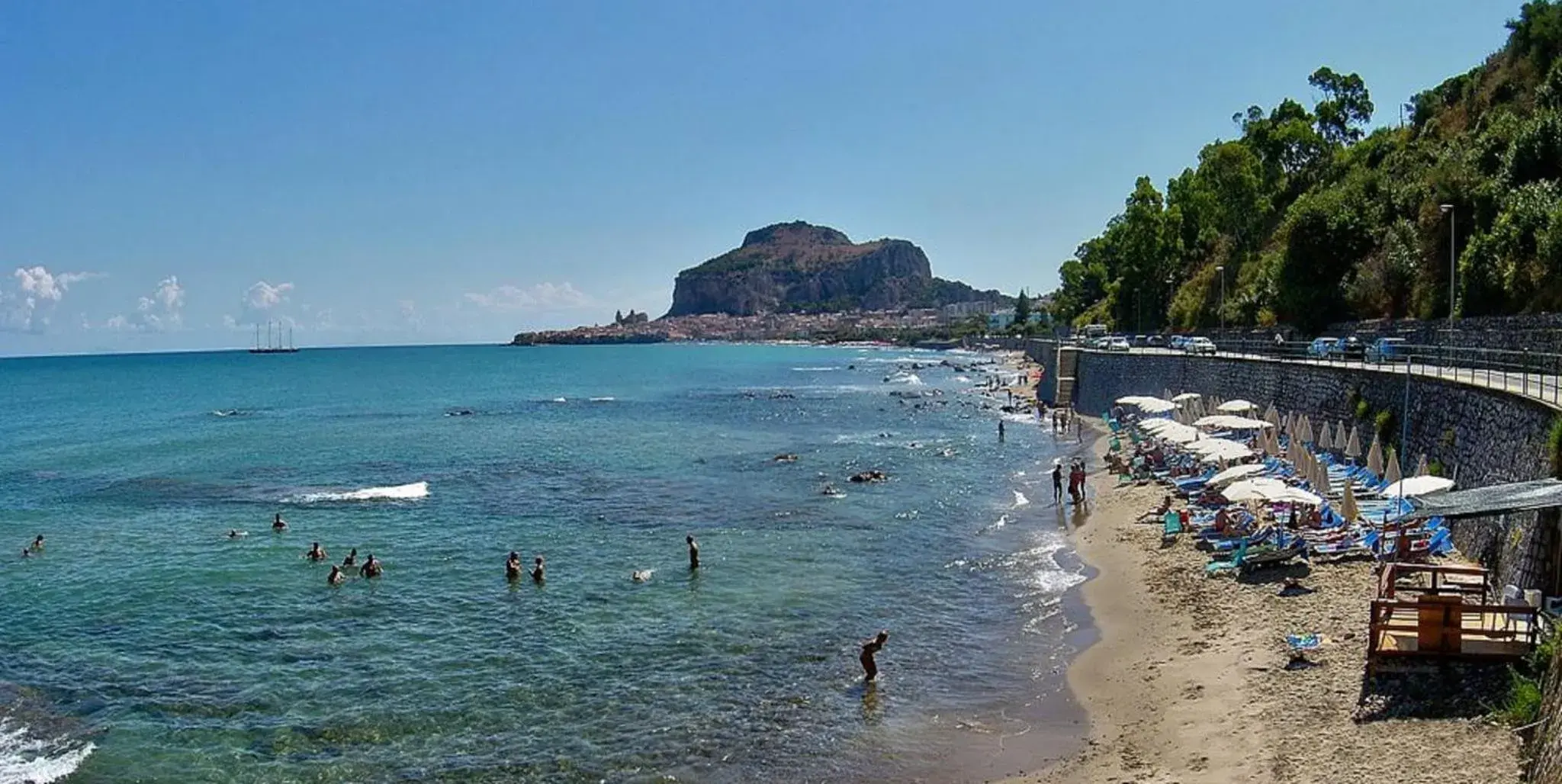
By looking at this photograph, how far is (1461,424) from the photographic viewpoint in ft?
69.4

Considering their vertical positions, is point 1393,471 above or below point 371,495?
above

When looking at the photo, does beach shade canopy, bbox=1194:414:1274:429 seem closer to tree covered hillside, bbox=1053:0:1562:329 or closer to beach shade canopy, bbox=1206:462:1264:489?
beach shade canopy, bbox=1206:462:1264:489

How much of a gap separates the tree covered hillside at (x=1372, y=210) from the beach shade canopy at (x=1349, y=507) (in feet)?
48.7

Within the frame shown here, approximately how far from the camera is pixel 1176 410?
40.5 meters

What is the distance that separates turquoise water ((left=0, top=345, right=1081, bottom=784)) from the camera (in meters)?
15.8

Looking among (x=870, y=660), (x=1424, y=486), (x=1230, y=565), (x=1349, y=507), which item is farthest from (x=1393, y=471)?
(x=870, y=660)

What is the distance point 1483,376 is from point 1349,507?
5925 mm

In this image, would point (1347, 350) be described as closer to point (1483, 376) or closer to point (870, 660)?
point (1483, 376)

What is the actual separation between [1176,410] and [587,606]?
2627 cm

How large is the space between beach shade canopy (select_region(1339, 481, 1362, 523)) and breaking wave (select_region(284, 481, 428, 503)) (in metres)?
30.6

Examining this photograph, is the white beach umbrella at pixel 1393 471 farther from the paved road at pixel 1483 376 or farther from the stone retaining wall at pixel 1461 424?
the paved road at pixel 1483 376

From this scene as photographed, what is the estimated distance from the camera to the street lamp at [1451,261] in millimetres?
33000

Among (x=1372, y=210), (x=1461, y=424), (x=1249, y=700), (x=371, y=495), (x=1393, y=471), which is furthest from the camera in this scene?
(x=1372, y=210)

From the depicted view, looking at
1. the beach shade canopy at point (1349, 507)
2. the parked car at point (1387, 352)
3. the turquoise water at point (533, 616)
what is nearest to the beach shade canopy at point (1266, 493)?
the beach shade canopy at point (1349, 507)
